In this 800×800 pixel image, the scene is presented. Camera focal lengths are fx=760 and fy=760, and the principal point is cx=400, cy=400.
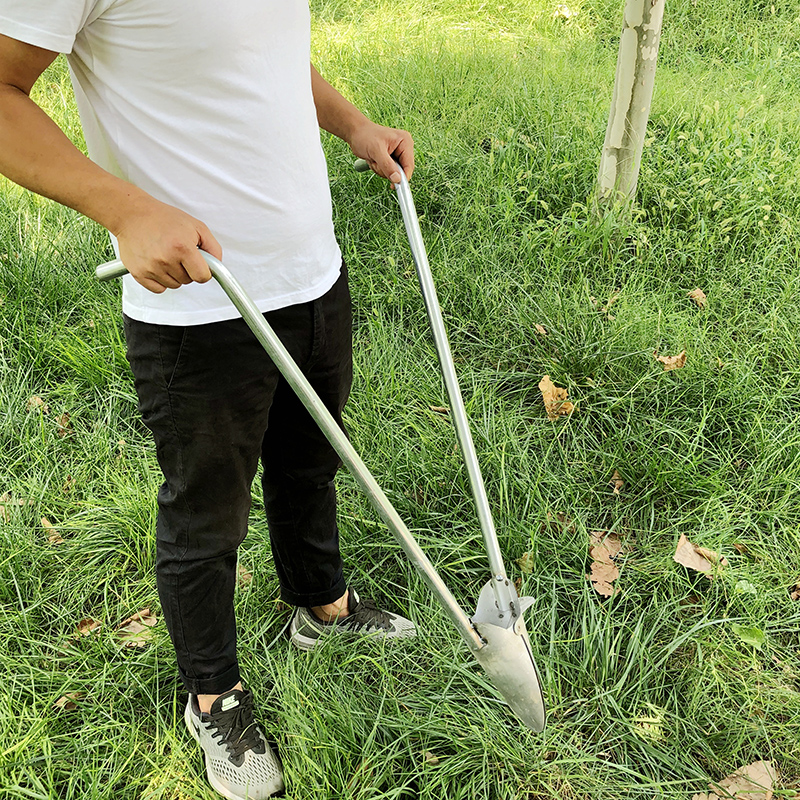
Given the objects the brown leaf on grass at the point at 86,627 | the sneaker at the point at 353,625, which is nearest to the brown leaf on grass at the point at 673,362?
the sneaker at the point at 353,625

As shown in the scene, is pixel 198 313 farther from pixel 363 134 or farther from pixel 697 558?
pixel 697 558

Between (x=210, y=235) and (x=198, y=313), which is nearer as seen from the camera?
(x=210, y=235)

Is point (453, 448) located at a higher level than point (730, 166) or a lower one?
lower

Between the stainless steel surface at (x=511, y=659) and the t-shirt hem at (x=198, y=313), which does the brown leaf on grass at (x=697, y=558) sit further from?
the t-shirt hem at (x=198, y=313)

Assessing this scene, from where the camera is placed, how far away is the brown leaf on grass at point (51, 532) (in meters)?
2.43

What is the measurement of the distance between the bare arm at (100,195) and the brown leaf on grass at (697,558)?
1.63 meters

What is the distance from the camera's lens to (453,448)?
249cm

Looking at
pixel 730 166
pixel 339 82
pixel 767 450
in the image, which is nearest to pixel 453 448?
pixel 767 450

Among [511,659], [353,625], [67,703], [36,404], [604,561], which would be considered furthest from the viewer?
[36,404]

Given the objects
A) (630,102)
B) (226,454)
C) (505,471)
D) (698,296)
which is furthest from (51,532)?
(630,102)

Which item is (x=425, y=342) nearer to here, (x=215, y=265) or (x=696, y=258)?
(x=696, y=258)

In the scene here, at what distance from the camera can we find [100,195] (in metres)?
1.21

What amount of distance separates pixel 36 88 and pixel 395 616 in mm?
4727

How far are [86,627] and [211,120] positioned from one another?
157 cm
